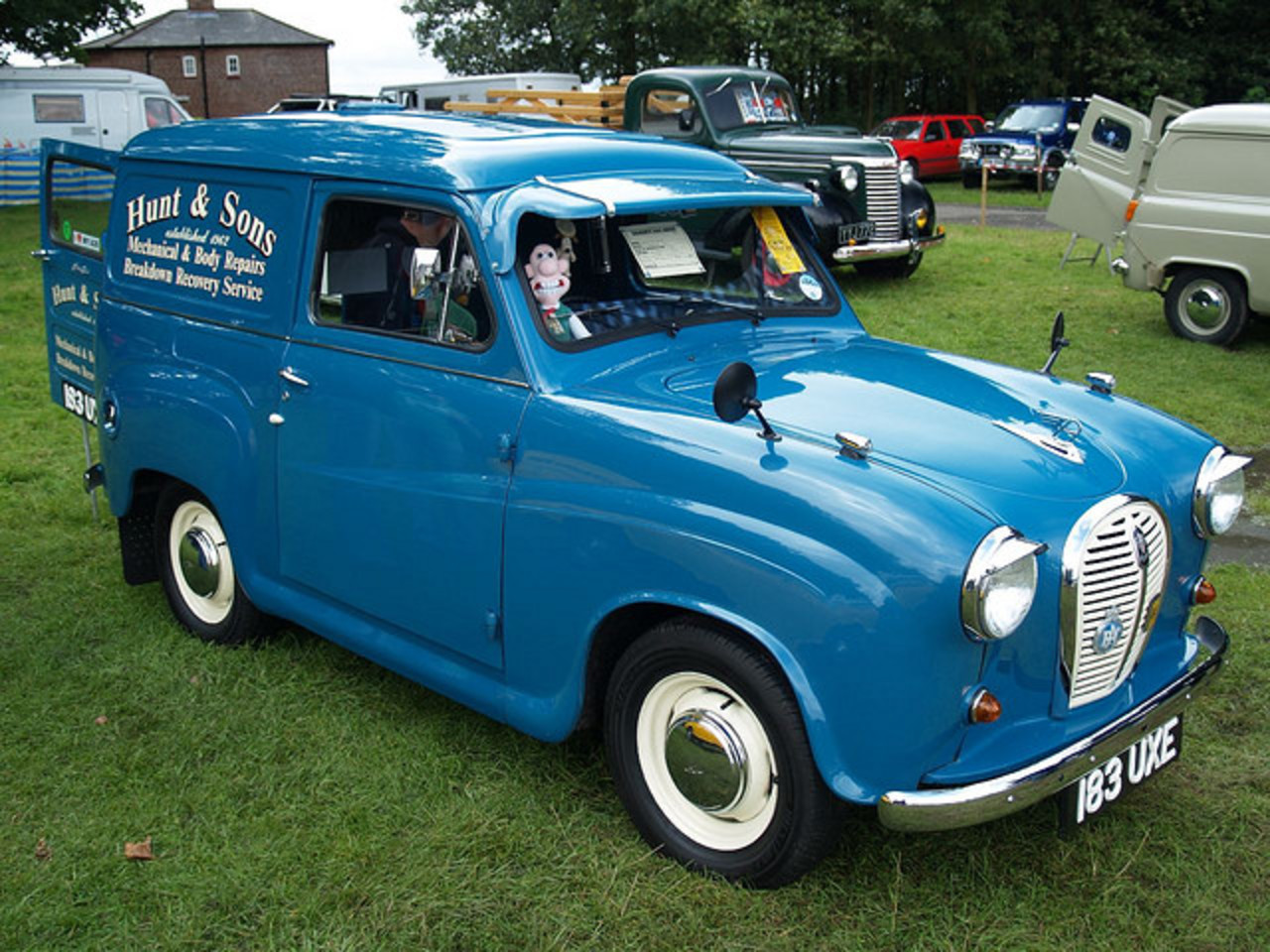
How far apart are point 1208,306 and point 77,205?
880 cm

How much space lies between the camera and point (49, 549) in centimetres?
589

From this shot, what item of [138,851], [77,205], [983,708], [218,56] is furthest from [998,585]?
[218,56]

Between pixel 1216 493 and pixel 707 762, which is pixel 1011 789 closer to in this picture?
pixel 707 762

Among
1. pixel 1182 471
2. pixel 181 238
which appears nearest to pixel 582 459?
pixel 1182 471

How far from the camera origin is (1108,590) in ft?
10.3

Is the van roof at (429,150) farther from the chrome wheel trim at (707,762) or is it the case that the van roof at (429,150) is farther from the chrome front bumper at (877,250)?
the chrome front bumper at (877,250)

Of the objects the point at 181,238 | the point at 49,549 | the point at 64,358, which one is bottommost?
the point at 49,549

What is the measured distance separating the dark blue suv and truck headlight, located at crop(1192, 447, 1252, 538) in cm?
2173

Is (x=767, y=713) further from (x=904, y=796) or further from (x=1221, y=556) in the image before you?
(x=1221, y=556)

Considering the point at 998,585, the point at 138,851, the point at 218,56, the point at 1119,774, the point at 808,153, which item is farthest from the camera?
the point at 218,56

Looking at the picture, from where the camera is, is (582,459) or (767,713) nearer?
(767,713)

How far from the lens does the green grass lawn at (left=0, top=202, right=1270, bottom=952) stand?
313cm

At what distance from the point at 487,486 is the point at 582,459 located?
36cm

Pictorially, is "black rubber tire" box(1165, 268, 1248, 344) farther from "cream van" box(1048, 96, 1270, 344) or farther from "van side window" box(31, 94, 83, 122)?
"van side window" box(31, 94, 83, 122)
